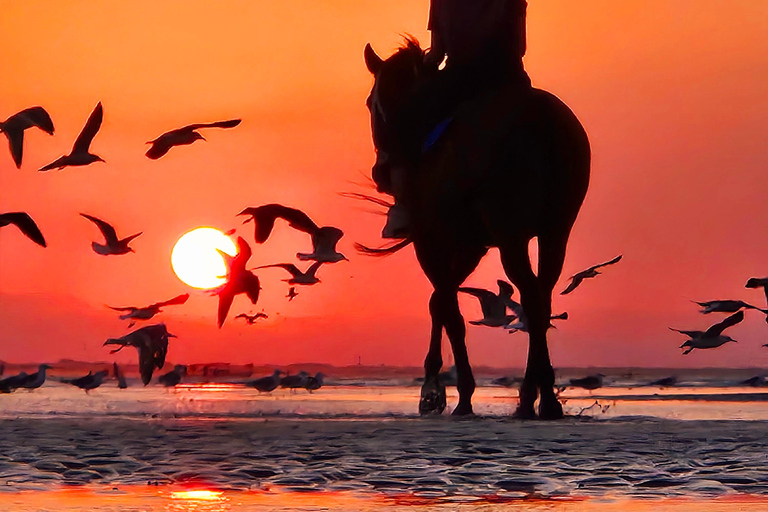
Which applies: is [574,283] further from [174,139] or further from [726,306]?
[174,139]

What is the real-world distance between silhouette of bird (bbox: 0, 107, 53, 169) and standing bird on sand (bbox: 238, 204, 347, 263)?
2.26 metres

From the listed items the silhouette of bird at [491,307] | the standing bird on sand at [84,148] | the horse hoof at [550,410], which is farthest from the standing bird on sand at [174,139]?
the horse hoof at [550,410]

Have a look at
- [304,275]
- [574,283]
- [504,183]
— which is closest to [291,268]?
[304,275]

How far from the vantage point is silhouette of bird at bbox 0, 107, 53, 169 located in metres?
13.6

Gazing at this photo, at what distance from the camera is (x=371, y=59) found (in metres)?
10.5

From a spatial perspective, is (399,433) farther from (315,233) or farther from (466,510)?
(315,233)

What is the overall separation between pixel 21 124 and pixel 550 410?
7.11m

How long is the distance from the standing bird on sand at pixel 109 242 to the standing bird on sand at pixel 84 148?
130 centimetres

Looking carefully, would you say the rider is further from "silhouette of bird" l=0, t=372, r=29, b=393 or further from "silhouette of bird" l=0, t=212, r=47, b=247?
"silhouette of bird" l=0, t=372, r=29, b=393

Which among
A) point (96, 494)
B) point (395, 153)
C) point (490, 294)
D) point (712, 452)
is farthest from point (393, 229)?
point (96, 494)

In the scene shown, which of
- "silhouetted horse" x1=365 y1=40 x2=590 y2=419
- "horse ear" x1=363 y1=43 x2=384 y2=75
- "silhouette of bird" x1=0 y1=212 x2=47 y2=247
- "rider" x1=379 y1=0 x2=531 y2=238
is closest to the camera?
"silhouetted horse" x1=365 y1=40 x2=590 y2=419

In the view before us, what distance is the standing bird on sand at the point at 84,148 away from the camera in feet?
44.0

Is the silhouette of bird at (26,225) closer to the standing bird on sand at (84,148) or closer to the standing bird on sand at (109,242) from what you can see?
the standing bird on sand at (84,148)

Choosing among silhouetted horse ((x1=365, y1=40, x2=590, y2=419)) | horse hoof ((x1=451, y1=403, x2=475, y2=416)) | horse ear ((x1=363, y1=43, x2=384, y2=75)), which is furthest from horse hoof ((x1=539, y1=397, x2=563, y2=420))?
horse ear ((x1=363, y1=43, x2=384, y2=75))
